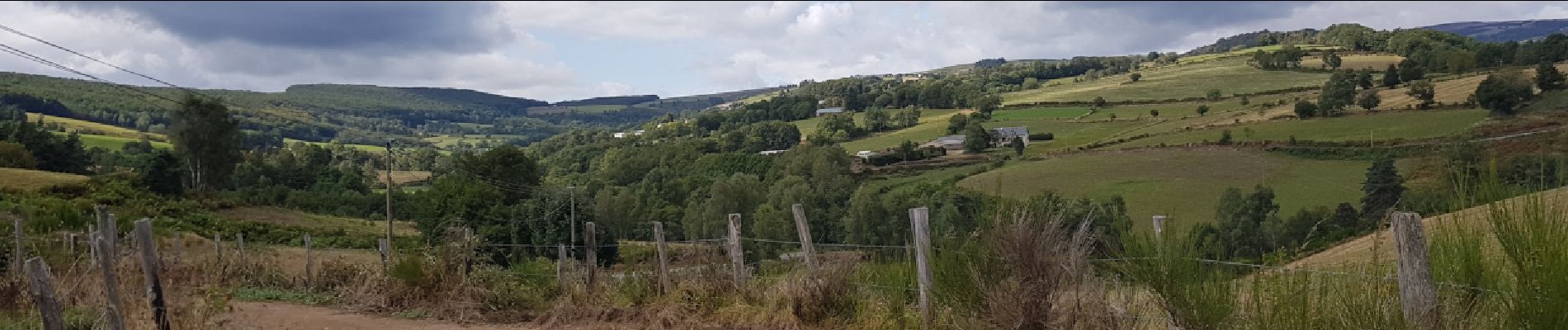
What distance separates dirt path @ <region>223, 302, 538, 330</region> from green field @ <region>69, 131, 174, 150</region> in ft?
278

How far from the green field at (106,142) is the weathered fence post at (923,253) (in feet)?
302

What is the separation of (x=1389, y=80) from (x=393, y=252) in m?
87.5

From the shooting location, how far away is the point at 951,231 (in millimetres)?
5555

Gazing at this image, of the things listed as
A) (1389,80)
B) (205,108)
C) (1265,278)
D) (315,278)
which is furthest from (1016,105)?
(1265,278)

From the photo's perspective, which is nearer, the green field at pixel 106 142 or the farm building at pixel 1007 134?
the farm building at pixel 1007 134

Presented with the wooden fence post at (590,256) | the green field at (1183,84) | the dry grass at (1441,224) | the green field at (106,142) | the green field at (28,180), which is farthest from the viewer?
the green field at (1183,84)

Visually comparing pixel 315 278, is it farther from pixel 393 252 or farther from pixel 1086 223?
pixel 1086 223

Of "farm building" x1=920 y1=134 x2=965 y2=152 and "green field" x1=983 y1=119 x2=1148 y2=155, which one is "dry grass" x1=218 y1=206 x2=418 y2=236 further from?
"farm building" x1=920 y1=134 x2=965 y2=152

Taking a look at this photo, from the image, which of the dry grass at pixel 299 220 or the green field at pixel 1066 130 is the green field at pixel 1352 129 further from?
the dry grass at pixel 299 220

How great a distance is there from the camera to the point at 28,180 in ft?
126

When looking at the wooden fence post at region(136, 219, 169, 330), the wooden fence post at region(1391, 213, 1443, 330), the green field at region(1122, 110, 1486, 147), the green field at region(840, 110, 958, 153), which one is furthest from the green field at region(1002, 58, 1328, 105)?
the wooden fence post at region(136, 219, 169, 330)

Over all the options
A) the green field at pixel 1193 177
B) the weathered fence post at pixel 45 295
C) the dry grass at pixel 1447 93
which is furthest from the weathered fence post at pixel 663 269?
the dry grass at pixel 1447 93

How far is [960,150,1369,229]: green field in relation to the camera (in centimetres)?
4734

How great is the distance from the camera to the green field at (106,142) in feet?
271
